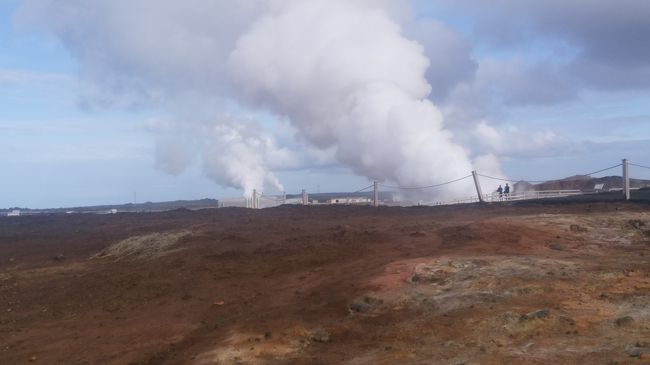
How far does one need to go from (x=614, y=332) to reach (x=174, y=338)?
6733 mm

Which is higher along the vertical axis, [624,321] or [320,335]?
[624,321]

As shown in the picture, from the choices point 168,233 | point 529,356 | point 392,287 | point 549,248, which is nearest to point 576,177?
point 168,233

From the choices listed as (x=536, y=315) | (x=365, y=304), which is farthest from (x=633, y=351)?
(x=365, y=304)

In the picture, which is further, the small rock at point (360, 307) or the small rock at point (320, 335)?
the small rock at point (360, 307)

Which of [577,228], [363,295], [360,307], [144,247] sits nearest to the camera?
[360,307]

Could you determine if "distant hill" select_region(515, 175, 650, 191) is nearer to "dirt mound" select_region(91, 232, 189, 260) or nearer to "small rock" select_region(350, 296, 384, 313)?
"dirt mound" select_region(91, 232, 189, 260)

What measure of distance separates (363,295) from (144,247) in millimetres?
12412

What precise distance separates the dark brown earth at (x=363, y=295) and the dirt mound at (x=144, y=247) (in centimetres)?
10

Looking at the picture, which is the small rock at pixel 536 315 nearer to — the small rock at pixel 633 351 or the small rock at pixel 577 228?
the small rock at pixel 633 351

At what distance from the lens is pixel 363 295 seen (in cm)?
1164

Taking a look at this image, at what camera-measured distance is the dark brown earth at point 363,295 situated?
8.98m

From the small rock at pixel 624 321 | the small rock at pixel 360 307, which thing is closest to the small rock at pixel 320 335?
the small rock at pixel 360 307

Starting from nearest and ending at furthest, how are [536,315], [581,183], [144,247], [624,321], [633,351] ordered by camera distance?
[633,351], [624,321], [536,315], [144,247], [581,183]

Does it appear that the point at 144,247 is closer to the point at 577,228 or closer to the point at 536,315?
the point at 577,228
